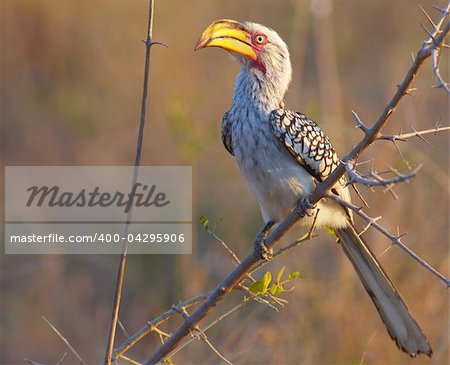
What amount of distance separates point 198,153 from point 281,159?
5.27 ft

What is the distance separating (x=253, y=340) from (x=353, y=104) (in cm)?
417

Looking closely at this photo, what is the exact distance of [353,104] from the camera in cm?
816

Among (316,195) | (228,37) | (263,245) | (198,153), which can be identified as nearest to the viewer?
(316,195)

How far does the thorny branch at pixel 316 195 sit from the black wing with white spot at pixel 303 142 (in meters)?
0.49

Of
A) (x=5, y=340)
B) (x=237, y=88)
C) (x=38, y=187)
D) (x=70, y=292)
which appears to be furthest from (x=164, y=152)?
(x=237, y=88)

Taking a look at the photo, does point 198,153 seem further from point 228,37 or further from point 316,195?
point 316,195

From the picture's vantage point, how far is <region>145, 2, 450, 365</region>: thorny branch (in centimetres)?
210

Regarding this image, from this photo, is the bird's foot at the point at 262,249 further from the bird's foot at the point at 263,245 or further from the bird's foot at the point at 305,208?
the bird's foot at the point at 305,208

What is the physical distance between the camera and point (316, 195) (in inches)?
100

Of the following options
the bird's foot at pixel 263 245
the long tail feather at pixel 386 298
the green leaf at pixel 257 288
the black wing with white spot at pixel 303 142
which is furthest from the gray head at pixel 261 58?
the green leaf at pixel 257 288

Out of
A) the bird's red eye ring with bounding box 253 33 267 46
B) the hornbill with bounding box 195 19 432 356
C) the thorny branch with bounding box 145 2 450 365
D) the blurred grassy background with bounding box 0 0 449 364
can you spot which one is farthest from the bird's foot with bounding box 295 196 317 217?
the blurred grassy background with bounding box 0 0 449 364

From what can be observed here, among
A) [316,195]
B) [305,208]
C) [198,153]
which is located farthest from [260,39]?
[198,153]

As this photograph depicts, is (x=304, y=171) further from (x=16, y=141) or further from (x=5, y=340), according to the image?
(x=16, y=141)

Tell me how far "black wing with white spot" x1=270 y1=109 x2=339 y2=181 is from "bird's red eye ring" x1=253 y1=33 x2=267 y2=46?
33cm
